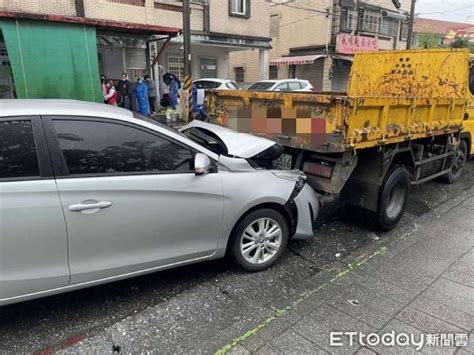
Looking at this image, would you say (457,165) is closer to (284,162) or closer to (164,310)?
(284,162)

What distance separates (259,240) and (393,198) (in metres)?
2.11

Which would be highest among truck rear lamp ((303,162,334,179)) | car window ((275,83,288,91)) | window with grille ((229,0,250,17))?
window with grille ((229,0,250,17))

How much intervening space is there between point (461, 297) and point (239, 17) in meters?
15.8

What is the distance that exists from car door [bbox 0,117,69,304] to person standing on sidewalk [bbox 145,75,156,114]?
11.0 meters

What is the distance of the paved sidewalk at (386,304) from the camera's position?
98.0 inches

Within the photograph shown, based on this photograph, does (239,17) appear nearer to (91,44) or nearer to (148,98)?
(148,98)

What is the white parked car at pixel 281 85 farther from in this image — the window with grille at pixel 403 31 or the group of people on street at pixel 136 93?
the window with grille at pixel 403 31

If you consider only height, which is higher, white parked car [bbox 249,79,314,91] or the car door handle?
white parked car [bbox 249,79,314,91]

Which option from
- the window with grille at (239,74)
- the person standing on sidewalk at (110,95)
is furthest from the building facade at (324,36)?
the person standing on sidewalk at (110,95)

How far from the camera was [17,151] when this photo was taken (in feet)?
7.73

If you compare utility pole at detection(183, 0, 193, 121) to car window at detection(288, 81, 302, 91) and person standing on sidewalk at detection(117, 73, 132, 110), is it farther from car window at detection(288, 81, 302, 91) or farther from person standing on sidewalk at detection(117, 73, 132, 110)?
car window at detection(288, 81, 302, 91)

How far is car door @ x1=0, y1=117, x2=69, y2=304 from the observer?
7.47 ft

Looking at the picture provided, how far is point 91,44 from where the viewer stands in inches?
408

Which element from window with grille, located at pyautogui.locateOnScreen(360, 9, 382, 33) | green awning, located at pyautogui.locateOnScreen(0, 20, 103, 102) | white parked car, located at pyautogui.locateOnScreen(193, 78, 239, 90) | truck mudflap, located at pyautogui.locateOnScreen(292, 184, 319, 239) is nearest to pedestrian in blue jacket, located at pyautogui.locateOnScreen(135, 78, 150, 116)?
green awning, located at pyautogui.locateOnScreen(0, 20, 103, 102)
